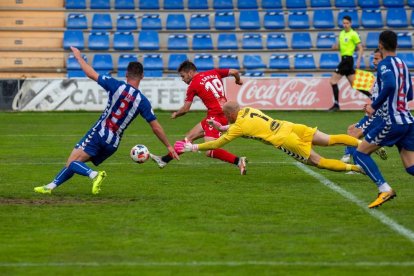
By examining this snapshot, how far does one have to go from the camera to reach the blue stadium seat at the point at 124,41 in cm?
3484

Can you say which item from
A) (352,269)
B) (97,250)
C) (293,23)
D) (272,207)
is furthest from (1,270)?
(293,23)

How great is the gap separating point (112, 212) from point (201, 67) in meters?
22.9

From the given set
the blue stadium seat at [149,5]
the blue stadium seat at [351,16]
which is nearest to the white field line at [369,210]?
the blue stadium seat at [351,16]

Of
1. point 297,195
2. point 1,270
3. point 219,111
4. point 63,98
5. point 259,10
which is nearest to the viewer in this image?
point 1,270

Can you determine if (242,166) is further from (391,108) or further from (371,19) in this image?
(371,19)

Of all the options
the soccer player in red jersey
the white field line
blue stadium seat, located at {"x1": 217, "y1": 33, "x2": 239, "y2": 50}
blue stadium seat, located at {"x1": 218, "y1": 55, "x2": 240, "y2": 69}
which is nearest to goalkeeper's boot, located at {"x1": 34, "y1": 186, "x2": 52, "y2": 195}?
the soccer player in red jersey

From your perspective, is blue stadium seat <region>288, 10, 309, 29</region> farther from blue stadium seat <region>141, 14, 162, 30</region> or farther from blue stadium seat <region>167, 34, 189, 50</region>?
blue stadium seat <region>141, 14, 162, 30</region>

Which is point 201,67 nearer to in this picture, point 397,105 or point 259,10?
point 259,10

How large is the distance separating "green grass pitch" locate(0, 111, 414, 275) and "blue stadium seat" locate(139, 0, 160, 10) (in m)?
19.4

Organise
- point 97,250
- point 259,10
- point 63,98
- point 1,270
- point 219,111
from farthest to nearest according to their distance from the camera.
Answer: point 259,10 < point 63,98 < point 219,111 < point 97,250 < point 1,270

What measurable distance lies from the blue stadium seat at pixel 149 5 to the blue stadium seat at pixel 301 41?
5351 mm

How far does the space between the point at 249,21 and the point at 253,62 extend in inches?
82.3

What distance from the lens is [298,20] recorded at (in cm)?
3584

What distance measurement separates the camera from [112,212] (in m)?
11.2
